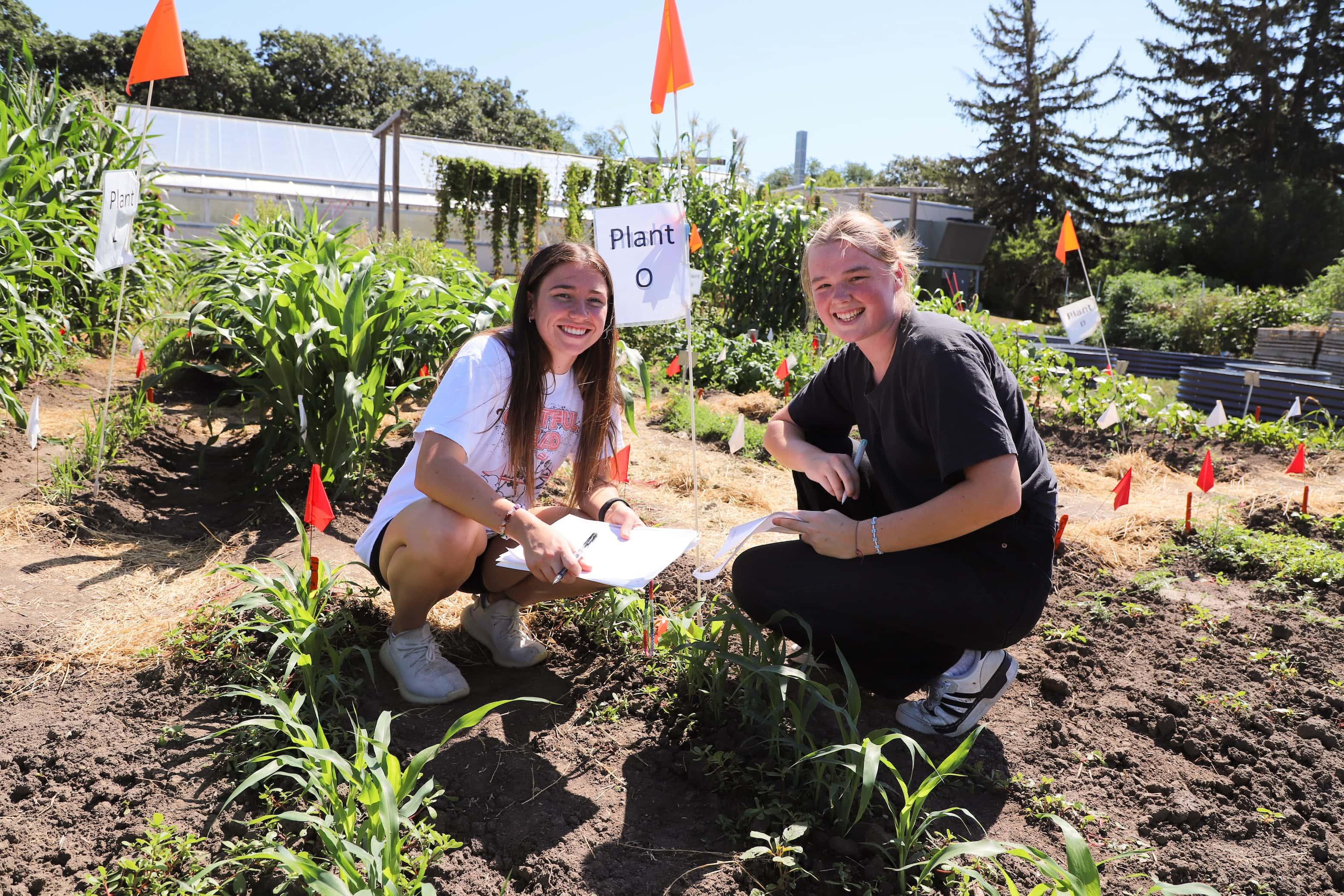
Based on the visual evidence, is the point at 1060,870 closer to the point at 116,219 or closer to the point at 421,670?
the point at 421,670

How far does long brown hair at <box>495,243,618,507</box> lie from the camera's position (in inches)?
83.7

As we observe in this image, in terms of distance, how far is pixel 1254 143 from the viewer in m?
25.5

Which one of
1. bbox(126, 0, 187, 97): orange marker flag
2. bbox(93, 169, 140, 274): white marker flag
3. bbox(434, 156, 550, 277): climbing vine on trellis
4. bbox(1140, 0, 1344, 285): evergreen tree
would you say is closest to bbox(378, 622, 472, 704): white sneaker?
bbox(93, 169, 140, 274): white marker flag

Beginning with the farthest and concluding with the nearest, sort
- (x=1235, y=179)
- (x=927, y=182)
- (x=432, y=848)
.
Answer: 1. (x=927, y=182)
2. (x=1235, y=179)
3. (x=432, y=848)

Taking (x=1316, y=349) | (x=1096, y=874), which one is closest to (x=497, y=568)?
(x=1096, y=874)

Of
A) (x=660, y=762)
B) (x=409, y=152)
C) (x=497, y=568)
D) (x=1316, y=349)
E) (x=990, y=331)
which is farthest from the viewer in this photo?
(x=409, y=152)

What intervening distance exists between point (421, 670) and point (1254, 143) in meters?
31.3

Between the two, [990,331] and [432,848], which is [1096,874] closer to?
[432,848]

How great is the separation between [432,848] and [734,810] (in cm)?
61

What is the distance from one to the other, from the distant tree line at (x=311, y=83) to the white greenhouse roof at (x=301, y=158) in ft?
55.9

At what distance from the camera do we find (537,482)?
236 cm

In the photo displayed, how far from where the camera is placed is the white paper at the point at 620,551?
1.83 meters

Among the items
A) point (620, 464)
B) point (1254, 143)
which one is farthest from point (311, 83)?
point (620, 464)

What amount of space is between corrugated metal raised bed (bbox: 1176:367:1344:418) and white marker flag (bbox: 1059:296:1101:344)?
75.9 inches
